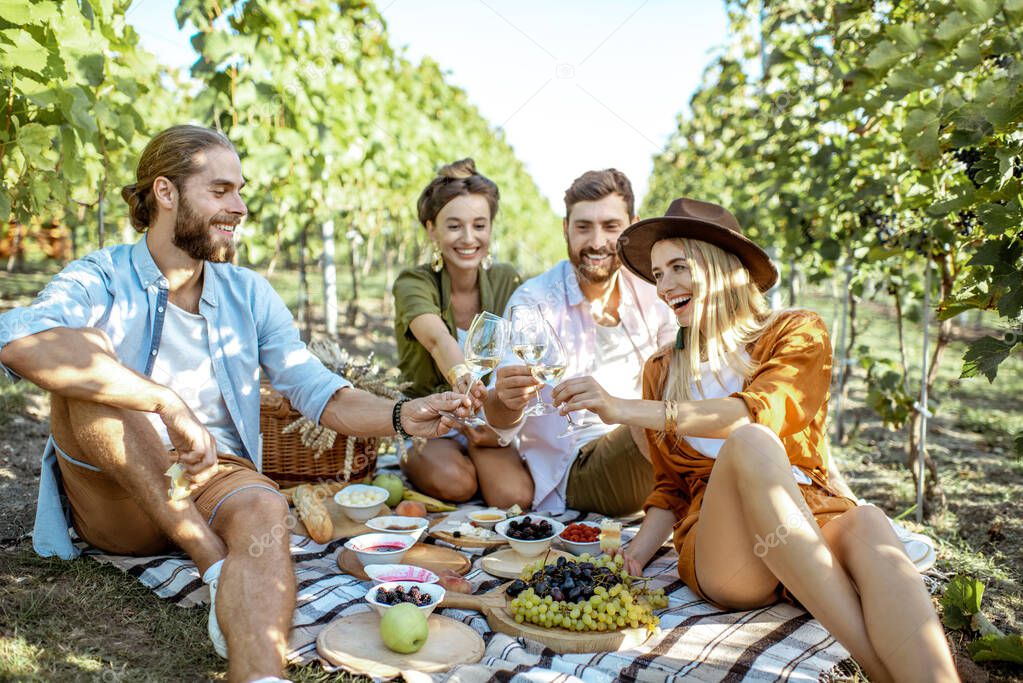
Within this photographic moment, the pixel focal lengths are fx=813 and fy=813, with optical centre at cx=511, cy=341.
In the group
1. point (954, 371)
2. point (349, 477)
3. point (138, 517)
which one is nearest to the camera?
point (138, 517)

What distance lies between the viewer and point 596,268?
3902mm

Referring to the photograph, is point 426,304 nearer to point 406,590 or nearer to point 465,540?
point 465,540

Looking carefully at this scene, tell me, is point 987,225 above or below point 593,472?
above

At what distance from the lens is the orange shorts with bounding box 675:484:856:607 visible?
2.63 metres

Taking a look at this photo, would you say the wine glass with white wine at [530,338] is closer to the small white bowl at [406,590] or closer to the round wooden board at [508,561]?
the small white bowl at [406,590]

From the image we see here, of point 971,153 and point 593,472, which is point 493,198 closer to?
point 593,472

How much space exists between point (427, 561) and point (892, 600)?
5.53ft

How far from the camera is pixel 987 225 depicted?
7.50 ft

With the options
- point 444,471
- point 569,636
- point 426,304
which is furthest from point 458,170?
point 569,636

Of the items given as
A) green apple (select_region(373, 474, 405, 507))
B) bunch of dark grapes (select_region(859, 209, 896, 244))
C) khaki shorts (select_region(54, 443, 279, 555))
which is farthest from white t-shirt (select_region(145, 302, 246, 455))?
bunch of dark grapes (select_region(859, 209, 896, 244))

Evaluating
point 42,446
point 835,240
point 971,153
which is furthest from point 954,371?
point 42,446

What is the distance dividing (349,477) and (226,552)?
1586 mm

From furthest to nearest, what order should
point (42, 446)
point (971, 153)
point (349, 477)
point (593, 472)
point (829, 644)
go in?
point (42, 446), point (349, 477), point (593, 472), point (971, 153), point (829, 644)

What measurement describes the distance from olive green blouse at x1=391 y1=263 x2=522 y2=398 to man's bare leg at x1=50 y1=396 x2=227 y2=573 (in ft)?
5.82
